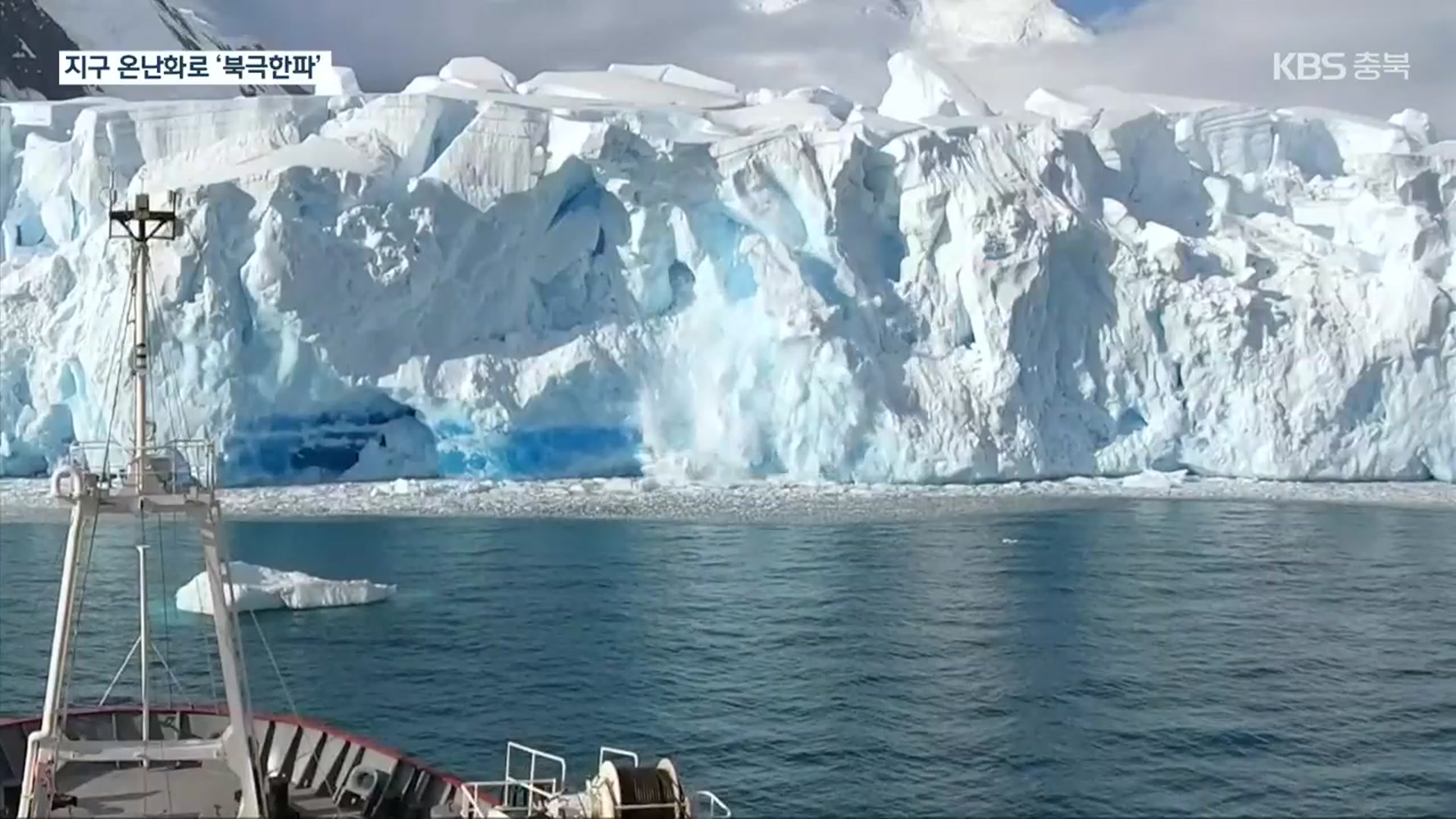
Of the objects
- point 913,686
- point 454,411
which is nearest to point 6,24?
point 454,411

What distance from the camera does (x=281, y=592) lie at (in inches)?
563

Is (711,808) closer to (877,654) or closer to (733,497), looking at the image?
(877,654)

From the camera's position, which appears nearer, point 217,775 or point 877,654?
point 217,775

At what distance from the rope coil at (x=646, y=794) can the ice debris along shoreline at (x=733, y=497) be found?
1342 centimetres

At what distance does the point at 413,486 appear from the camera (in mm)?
20859

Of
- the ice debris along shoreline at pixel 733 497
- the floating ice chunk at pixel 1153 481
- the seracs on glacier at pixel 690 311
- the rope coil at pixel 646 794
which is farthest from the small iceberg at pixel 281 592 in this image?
the floating ice chunk at pixel 1153 481

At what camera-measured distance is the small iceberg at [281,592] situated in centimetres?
1412

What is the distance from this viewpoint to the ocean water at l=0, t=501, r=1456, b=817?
9.41m

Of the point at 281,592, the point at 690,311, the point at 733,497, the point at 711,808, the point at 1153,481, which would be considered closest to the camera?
the point at 711,808

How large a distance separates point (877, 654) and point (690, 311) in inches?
427

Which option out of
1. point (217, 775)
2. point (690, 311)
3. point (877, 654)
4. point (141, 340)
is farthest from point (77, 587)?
point (690, 311)

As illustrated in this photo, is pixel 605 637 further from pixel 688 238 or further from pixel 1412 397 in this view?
pixel 1412 397

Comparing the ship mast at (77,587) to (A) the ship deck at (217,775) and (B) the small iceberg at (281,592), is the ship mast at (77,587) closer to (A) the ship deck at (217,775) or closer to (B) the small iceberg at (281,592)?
(A) the ship deck at (217,775)

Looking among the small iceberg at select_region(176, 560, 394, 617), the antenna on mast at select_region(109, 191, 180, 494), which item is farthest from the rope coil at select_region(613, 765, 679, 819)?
the small iceberg at select_region(176, 560, 394, 617)
